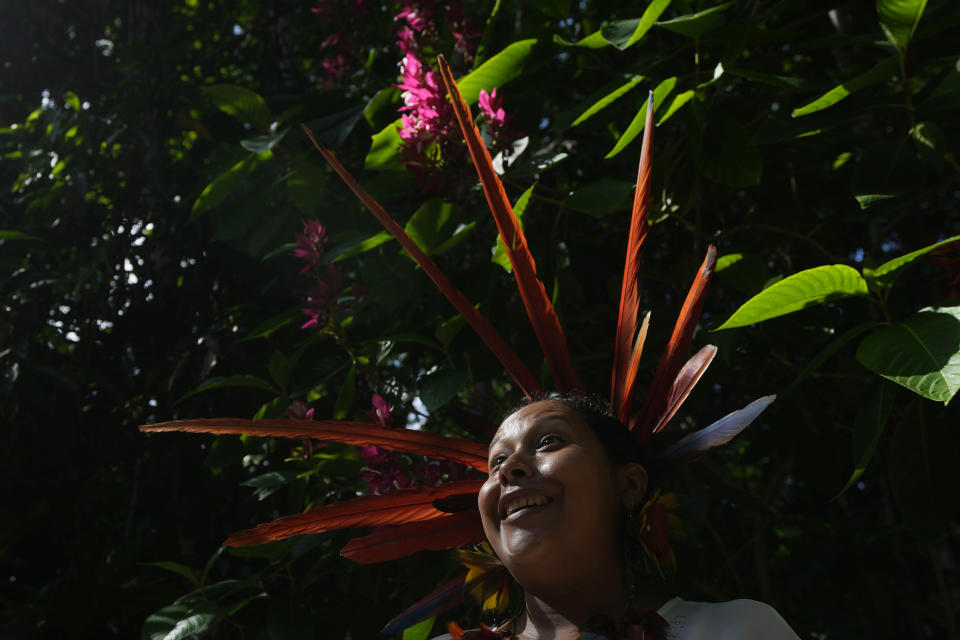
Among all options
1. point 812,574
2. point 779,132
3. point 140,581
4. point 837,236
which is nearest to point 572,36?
point 779,132

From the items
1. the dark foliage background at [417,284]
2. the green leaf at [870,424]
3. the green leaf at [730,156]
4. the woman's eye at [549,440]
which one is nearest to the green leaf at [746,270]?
the dark foliage background at [417,284]

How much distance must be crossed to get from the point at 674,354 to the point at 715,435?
158mm

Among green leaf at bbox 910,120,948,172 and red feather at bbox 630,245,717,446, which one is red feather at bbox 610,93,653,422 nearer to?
red feather at bbox 630,245,717,446

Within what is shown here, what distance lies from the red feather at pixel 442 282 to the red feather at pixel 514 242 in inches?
2.4

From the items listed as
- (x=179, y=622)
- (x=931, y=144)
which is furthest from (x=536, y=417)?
(x=179, y=622)

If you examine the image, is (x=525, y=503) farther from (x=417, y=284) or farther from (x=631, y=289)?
(x=417, y=284)

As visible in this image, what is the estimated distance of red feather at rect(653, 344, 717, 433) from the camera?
1220 mm

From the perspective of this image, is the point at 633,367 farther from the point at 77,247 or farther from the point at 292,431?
the point at 77,247

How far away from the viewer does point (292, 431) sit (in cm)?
122

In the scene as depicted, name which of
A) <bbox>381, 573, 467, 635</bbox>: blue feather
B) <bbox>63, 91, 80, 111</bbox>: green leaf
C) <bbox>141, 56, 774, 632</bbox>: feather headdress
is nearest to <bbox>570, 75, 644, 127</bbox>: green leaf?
<bbox>141, 56, 774, 632</bbox>: feather headdress

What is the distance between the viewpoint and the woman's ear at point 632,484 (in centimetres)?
124

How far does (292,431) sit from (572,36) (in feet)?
3.83

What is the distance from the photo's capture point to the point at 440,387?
5.31ft

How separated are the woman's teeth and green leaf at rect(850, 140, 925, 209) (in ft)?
2.55
